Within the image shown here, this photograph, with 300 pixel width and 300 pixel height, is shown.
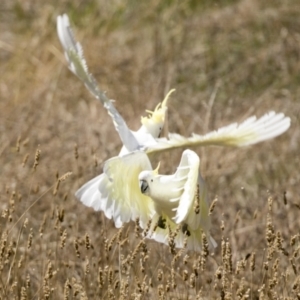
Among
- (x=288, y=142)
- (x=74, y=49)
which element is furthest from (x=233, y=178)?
(x=74, y=49)

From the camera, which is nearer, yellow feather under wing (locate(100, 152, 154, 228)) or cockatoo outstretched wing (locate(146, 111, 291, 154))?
cockatoo outstretched wing (locate(146, 111, 291, 154))

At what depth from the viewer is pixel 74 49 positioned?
3.39 m

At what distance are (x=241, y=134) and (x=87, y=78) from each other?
66 cm

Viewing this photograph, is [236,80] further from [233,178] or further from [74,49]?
[74,49]

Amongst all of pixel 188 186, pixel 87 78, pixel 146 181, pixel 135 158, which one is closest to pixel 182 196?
pixel 188 186

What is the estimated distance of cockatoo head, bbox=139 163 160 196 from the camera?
2.88 meters

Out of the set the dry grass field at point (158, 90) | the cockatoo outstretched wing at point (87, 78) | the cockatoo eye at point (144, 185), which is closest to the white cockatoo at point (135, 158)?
the cockatoo outstretched wing at point (87, 78)

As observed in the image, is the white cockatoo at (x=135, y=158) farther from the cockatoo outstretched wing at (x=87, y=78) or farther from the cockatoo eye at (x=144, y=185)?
the cockatoo eye at (x=144, y=185)

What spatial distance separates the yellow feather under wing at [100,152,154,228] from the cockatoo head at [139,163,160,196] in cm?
9

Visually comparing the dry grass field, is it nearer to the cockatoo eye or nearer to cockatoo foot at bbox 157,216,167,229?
cockatoo foot at bbox 157,216,167,229

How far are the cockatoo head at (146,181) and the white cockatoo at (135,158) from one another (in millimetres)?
95

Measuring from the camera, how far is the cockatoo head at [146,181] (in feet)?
9.44

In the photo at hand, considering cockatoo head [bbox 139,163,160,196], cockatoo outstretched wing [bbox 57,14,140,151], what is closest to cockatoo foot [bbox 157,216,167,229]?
cockatoo head [bbox 139,163,160,196]

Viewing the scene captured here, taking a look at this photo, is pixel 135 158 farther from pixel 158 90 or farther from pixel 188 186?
pixel 158 90
